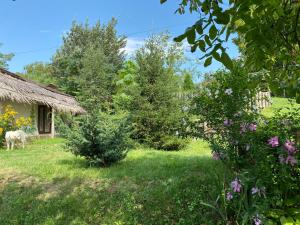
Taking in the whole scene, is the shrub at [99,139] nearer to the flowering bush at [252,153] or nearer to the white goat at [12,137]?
the flowering bush at [252,153]

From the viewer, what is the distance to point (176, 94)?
11.7 m

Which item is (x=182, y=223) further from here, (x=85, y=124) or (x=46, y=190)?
(x=85, y=124)

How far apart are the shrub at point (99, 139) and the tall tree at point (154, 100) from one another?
377 centimetres

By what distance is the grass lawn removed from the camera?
4.60m

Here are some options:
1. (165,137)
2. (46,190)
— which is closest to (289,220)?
(46,190)

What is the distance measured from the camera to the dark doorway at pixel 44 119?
19.1 meters

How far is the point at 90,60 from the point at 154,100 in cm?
1270

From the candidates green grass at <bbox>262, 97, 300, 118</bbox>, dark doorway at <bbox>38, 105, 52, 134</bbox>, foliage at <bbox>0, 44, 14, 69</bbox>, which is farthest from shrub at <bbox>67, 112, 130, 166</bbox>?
foliage at <bbox>0, 44, 14, 69</bbox>

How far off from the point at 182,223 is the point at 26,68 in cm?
4880

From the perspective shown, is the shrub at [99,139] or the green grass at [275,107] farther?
the shrub at [99,139]

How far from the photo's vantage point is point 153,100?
1134 centimetres

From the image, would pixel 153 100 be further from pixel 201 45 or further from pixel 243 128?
pixel 201 45

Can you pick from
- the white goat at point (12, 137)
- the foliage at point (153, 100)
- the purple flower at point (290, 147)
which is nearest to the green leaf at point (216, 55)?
the purple flower at point (290, 147)

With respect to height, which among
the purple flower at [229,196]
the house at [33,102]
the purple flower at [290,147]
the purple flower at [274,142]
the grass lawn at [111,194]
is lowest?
the grass lawn at [111,194]
